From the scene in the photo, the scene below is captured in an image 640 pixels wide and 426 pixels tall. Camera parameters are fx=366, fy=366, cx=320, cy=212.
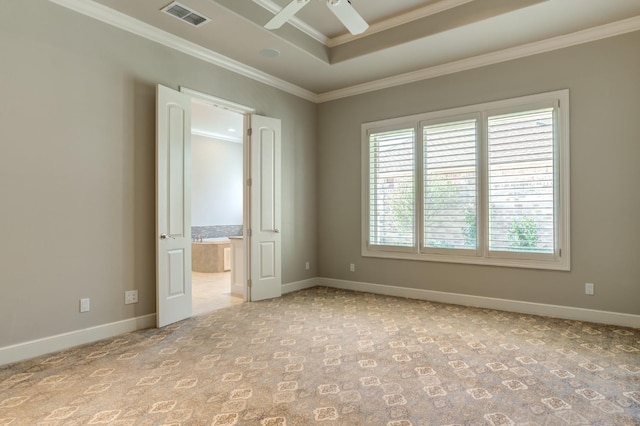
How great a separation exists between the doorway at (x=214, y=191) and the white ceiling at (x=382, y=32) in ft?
8.51

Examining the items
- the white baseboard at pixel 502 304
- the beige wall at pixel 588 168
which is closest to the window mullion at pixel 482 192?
the beige wall at pixel 588 168

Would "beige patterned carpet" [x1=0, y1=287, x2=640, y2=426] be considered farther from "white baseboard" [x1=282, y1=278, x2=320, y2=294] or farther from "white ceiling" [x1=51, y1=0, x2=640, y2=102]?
"white ceiling" [x1=51, y1=0, x2=640, y2=102]

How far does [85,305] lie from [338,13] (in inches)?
137

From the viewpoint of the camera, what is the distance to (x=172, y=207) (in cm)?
409

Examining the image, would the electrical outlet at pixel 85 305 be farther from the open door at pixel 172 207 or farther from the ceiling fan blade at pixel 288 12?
the ceiling fan blade at pixel 288 12

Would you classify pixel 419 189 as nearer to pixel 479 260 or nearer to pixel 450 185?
pixel 450 185

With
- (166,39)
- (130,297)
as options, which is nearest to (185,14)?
(166,39)

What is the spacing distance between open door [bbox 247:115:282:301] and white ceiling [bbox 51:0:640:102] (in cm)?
84

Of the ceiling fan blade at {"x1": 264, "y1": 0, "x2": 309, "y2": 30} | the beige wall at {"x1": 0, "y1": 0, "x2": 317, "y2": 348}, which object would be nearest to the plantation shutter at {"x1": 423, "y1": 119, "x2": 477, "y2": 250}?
the ceiling fan blade at {"x1": 264, "y1": 0, "x2": 309, "y2": 30}

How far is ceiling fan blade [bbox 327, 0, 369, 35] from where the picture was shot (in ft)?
9.33

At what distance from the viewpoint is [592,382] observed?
103 inches

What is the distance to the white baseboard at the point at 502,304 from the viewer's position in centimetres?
394

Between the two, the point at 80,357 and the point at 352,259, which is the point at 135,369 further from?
the point at 352,259

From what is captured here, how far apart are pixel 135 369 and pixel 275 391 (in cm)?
120
